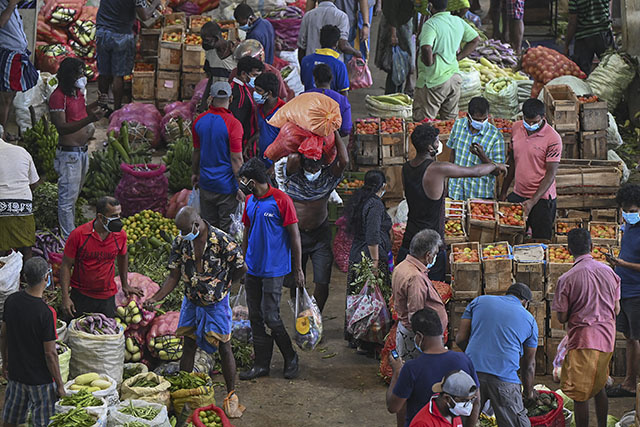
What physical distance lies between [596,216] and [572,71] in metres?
4.02

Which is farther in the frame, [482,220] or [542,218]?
[542,218]

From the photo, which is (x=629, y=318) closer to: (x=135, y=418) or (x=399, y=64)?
(x=135, y=418)

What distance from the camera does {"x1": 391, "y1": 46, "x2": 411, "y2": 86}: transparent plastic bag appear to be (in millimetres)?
14141

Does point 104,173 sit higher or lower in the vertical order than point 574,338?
higher

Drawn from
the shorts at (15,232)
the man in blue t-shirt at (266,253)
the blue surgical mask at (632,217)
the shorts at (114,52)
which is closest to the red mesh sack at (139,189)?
the shorts at (15,232)

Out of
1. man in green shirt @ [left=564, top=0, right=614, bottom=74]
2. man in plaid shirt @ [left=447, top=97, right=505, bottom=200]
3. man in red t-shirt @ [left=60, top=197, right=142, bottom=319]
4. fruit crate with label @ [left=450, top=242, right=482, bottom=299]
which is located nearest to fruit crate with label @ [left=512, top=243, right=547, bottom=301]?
fruit crate with label @ [left=450, top=242, right=482, bottom=299]

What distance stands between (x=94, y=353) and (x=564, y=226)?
4.62 meters

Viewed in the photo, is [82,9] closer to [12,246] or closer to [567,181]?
[12,246]

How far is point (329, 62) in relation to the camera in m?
11.7

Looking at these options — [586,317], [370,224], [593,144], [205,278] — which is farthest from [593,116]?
[205,278]

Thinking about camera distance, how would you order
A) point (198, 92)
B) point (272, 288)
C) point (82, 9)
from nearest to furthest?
point (272, 288) → point (198, 92) → point (82, 9)

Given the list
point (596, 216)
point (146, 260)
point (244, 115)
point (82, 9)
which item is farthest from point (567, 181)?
point (82, 9)

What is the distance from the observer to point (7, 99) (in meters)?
12.4

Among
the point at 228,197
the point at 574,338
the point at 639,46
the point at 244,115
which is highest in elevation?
the point at 639,46
